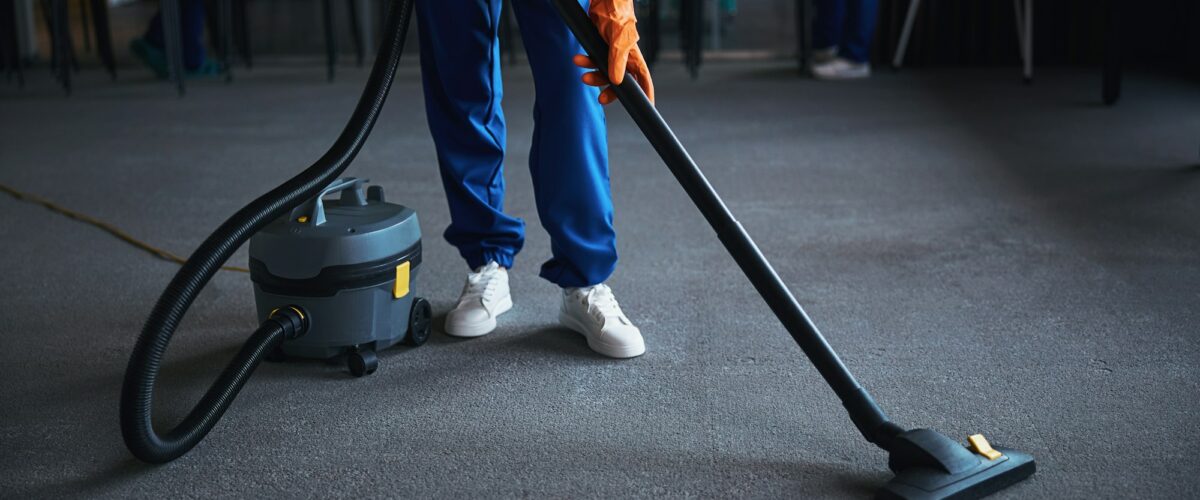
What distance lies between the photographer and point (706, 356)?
4.64 ft

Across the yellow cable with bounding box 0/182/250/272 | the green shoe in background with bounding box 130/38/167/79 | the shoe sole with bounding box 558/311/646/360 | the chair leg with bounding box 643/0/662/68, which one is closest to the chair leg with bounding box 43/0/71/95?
the green shoe in background with bounding box 130/38/167/79

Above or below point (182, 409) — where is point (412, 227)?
above

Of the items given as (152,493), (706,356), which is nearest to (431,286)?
(706,356)

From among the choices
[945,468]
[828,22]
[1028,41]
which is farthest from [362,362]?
[828,22]

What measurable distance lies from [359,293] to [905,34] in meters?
3.26

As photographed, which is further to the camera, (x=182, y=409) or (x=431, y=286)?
(x=431, y=286)

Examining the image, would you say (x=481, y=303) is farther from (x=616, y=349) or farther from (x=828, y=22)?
(x=828, y=22)

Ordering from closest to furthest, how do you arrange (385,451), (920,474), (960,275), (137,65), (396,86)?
(920,474), (385,451), (960,275), (396,86), (137,65)

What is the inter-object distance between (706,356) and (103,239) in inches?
49.4

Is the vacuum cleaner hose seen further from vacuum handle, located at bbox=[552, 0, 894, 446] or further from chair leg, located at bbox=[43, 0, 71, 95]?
chair leg, located at bbox=[43, 0, 71, 95]

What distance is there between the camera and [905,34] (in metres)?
4.11

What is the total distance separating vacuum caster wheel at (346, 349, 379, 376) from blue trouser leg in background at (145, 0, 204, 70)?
342 cm

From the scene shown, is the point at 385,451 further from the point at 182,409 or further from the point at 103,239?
the point at 103,239

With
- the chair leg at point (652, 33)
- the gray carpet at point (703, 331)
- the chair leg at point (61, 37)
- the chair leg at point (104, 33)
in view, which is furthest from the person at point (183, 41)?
the chair leg at point (652, 33)
